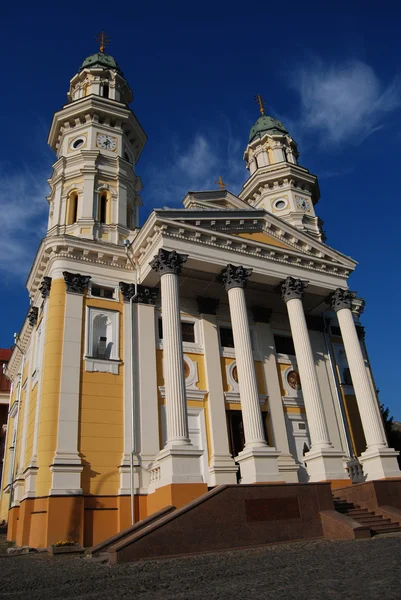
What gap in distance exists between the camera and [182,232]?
19.0 meters

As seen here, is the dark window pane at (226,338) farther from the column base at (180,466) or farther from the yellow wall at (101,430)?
the column base at (180,466)

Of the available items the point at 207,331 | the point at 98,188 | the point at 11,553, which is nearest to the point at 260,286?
the point at 207,331

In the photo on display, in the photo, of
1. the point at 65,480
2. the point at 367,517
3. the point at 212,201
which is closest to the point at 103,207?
the point at 212,201

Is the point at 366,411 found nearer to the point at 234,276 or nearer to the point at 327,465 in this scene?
the point at 327,465

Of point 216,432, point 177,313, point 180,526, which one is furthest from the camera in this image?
point 216,432

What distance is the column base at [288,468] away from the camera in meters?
19.2

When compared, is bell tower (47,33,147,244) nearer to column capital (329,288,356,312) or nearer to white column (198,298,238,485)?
white column (198,298,238,485)

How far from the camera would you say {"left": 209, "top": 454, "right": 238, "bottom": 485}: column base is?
1648 centimetres

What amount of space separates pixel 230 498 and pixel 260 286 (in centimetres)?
1144

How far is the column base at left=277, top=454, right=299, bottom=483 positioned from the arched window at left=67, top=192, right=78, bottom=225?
14.6m

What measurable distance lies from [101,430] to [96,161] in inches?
557

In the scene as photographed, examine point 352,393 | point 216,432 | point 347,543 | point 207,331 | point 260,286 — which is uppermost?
point 260,286

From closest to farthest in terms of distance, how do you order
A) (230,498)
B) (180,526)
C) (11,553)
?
(180,526) → (230,498) → (11,553)

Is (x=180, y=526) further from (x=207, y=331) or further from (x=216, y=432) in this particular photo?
(x=207, y=331)
